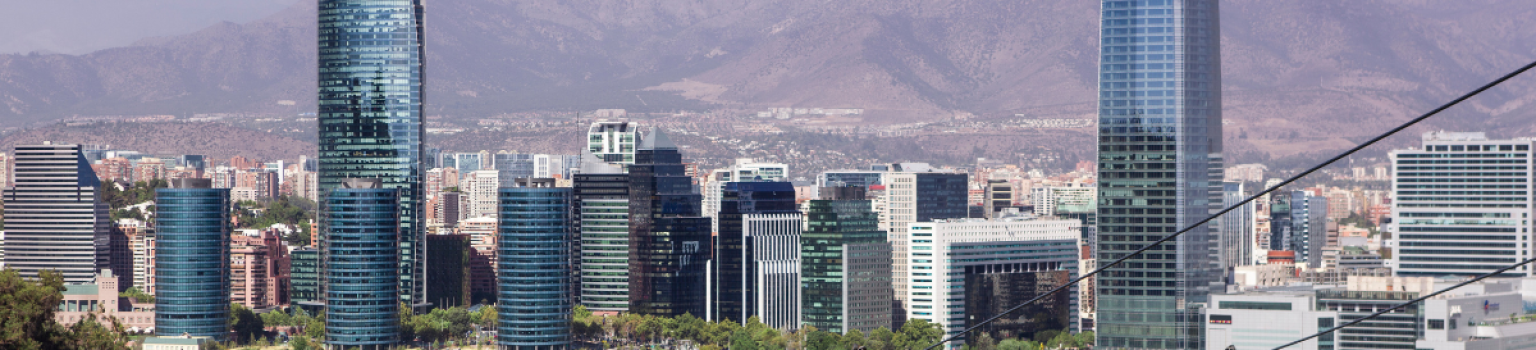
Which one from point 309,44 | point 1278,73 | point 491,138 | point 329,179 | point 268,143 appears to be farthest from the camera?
point 309,44

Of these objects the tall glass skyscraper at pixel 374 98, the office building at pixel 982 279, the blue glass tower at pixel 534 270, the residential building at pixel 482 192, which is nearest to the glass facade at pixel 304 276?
the tall glass skyscraper at pixel 374 98

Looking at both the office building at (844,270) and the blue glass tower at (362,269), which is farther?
the office building at (844,270)

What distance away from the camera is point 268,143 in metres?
142

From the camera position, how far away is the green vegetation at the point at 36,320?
16.2 meters

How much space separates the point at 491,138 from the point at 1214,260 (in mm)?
111875

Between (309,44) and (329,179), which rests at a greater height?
(309,44)

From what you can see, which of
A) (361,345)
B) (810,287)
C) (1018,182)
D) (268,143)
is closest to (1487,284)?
(810,287)

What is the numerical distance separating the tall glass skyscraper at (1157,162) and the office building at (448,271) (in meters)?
28.9

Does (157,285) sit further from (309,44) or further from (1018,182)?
(309,44)

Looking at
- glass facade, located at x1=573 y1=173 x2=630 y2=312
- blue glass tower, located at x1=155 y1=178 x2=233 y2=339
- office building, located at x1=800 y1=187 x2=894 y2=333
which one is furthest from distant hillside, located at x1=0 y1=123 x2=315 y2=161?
office building, located at x1=800 y1=187 x2=894 y2=333

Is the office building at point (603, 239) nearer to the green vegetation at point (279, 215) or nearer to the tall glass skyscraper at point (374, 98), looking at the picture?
the tall glass skyscraper at point (374, 98)

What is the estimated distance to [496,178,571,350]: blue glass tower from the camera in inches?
2064

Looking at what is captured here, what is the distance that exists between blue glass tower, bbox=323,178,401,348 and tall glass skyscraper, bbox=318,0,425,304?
6762 millimetres

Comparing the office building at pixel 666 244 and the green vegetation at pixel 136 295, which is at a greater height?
the office building at pixel 666 244
